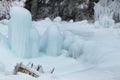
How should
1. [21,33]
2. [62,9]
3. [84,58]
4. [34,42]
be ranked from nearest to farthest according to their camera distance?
[84,58], [21,33], [34,42], [62,9]

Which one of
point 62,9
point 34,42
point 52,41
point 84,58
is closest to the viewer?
point 84,58

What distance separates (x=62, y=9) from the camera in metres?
14.4

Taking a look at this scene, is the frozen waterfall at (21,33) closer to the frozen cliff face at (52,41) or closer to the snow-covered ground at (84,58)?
the snow-covered ground at (84,58)

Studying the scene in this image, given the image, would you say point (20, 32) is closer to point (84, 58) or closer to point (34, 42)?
point (34, 42)

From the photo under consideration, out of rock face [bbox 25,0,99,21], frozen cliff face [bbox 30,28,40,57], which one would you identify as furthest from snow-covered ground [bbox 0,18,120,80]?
rock face [bbox 25,0,99,21]

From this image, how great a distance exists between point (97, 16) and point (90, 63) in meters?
6.43

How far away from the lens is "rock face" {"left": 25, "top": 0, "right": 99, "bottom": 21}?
14.1 m

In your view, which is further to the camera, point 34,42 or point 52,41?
point 52,41

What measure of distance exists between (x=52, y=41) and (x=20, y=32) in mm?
733

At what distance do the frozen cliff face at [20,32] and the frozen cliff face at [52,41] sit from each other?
18.7 inches

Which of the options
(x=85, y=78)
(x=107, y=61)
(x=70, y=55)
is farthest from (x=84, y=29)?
(x=85, y=78)

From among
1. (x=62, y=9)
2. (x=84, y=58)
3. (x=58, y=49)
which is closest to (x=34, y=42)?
(x=58, y=49)

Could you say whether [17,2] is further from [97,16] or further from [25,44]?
[25,44]

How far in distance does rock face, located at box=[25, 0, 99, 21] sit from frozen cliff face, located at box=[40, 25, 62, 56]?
6952 millimetres
